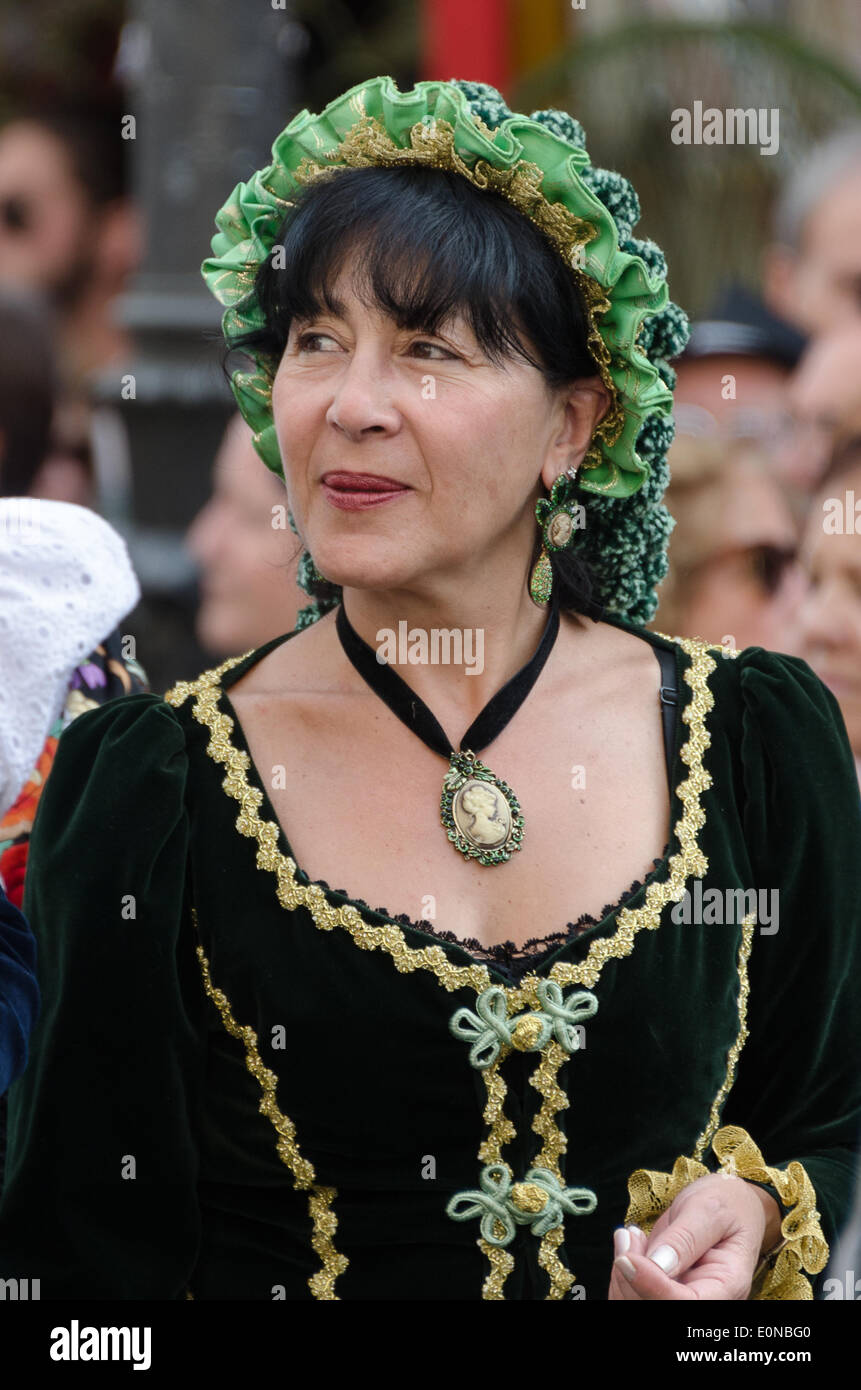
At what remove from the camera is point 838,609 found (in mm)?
3844

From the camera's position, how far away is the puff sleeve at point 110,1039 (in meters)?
2.18

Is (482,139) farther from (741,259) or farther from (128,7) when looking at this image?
(128,7)

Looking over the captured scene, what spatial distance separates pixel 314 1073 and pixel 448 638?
0.55 m

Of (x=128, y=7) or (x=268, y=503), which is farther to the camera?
→ (x=128, y=7)

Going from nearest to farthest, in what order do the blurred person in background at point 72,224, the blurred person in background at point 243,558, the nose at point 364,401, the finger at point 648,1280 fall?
the finger at point 648,1280 < the nose at point 364,401 < the blurred person in background at point 243,558 < the blurred person in background at point 72,224

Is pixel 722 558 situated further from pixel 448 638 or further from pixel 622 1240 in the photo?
pixel 622 1240

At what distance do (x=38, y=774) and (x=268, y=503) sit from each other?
8.00 ft

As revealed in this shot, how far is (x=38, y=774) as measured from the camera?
2.49 metres

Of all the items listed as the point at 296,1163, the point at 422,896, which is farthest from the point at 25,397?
the point at 296,1163

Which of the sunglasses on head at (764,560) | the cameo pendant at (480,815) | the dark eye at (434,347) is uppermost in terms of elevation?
the sunglasses on head at (764,560)

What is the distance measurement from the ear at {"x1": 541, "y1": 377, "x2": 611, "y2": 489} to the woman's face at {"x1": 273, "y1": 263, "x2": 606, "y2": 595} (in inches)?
4.3

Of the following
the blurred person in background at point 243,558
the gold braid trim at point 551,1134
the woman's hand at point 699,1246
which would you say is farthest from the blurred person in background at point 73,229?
the woman's hand at point 699,1246

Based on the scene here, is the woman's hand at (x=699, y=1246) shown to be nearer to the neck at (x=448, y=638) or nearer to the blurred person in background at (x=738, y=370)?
the neck at (x=448, y=638)
